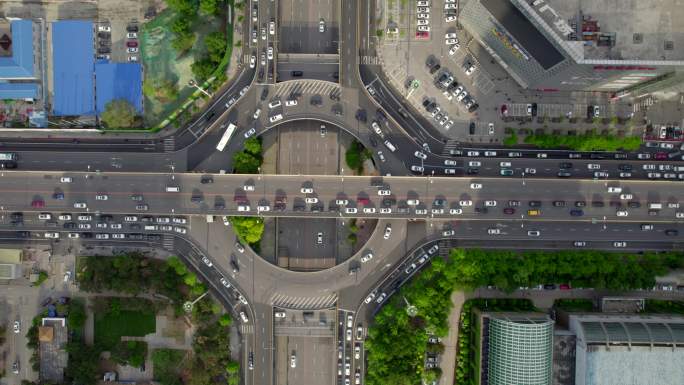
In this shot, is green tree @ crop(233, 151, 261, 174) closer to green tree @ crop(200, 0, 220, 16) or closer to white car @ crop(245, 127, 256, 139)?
white car @ crop(245, 127, 256, 139)

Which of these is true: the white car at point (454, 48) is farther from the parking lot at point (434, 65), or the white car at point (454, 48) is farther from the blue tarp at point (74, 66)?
the blue tarp at point (74, 66)

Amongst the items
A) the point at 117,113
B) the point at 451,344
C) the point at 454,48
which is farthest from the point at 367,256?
the point at 117,113

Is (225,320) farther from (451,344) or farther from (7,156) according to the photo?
(7,156)

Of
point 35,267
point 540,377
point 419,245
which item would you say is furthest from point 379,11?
point 35,267

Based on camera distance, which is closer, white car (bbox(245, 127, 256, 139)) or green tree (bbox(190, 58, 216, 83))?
green tree (bbox(190, 58, 216, 83))

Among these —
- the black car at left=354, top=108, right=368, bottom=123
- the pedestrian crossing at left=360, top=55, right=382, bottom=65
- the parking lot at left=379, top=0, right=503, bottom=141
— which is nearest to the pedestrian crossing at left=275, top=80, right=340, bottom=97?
the black car at left=354, top=108, right=368, bottom=123

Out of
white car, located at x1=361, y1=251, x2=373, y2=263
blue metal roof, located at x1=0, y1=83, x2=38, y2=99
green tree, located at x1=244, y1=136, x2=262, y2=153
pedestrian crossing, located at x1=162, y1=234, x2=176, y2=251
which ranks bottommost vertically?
white car, located at x1=361, y1=251, x2=373, y2=263

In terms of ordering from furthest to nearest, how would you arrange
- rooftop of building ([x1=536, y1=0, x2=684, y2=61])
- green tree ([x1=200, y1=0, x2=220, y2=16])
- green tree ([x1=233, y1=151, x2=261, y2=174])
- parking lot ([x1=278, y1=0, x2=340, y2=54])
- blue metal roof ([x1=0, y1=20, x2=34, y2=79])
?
parking lot ([x1=278, y1=0, x2=340, y2=54]) < blue metal roof ([x1=0, y1=20, x2=34, y2=79]) < green tree ([x1=200, y1=0, x2=220, y2=16]) < green tree ([x1=233, y1=151, x2=261, y2=174]) < rooftop of building ([x1=536, y1=0, x2=684, y2=61])

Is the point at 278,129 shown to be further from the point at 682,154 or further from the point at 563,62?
the point at 682,154
